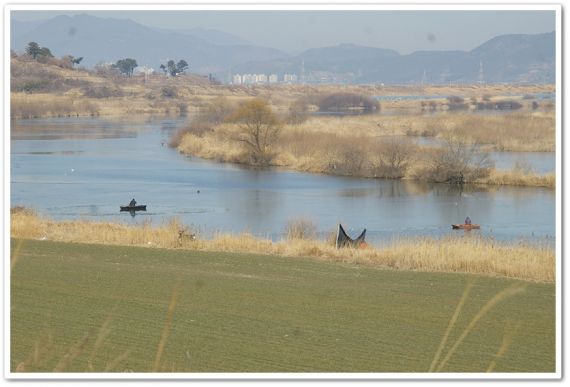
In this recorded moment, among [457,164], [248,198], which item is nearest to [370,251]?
[248,198]

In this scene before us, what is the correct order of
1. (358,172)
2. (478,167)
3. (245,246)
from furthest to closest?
(358,172)
(478,167)
(245,246)

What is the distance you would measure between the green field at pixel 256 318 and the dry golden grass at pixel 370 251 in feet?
2.73

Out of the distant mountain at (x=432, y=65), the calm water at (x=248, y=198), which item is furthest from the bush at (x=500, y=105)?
the calm water at (x=248, y=198)

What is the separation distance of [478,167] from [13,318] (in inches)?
1214

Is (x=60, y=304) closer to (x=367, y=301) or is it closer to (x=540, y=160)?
(x=367, y=301)

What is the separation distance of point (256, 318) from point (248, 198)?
21.8 m

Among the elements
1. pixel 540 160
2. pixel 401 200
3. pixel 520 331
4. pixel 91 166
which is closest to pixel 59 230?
pixel 520 331

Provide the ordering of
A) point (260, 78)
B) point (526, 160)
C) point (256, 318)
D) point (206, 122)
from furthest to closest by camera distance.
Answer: point (260, 78), point (206, 122), point (526, 160), point (256, 318)

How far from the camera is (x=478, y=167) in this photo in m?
37.8

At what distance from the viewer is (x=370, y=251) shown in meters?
15.7

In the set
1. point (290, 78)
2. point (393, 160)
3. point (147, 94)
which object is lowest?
point (393, 160)

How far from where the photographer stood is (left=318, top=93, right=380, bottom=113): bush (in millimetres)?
100312

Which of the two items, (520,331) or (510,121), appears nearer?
(520,331)

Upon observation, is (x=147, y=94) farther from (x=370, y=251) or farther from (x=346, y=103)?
(x=370, y=251)
